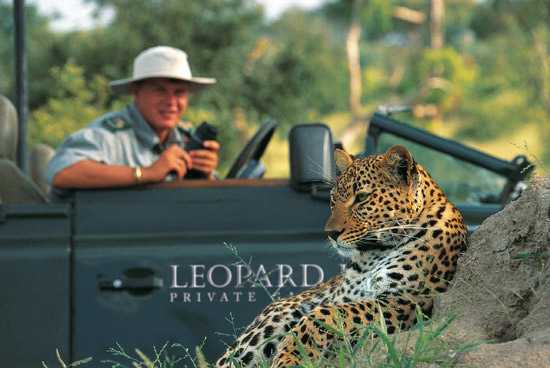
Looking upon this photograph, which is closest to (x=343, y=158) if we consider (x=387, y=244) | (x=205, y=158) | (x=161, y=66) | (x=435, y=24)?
(x=387, y=244)

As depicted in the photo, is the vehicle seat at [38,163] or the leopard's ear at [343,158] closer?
the leopard's ear at [343,158]

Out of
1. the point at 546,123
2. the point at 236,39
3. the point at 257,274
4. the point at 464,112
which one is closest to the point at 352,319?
the point at 257,274

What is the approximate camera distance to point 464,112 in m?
46.0

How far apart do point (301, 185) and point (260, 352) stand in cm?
118

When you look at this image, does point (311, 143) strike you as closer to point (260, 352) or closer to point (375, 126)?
point (375, 126)

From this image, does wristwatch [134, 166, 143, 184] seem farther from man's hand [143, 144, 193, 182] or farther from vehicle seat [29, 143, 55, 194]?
vehicle seat [29, 143, 55, 194]

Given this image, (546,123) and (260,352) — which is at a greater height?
(260,352)

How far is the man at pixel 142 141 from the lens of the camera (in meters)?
4.61

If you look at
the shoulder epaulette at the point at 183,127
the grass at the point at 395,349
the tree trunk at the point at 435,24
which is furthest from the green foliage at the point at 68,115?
the tree trunk at the point at 435,24

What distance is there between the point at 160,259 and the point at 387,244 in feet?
4.26

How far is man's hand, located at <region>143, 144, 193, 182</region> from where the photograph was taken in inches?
181

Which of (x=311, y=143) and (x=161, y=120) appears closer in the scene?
(x=311, y=143)

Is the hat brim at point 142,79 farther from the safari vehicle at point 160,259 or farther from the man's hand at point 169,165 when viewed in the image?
the safari vehicle at point 160,259

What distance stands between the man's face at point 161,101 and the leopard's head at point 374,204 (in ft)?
6.72
